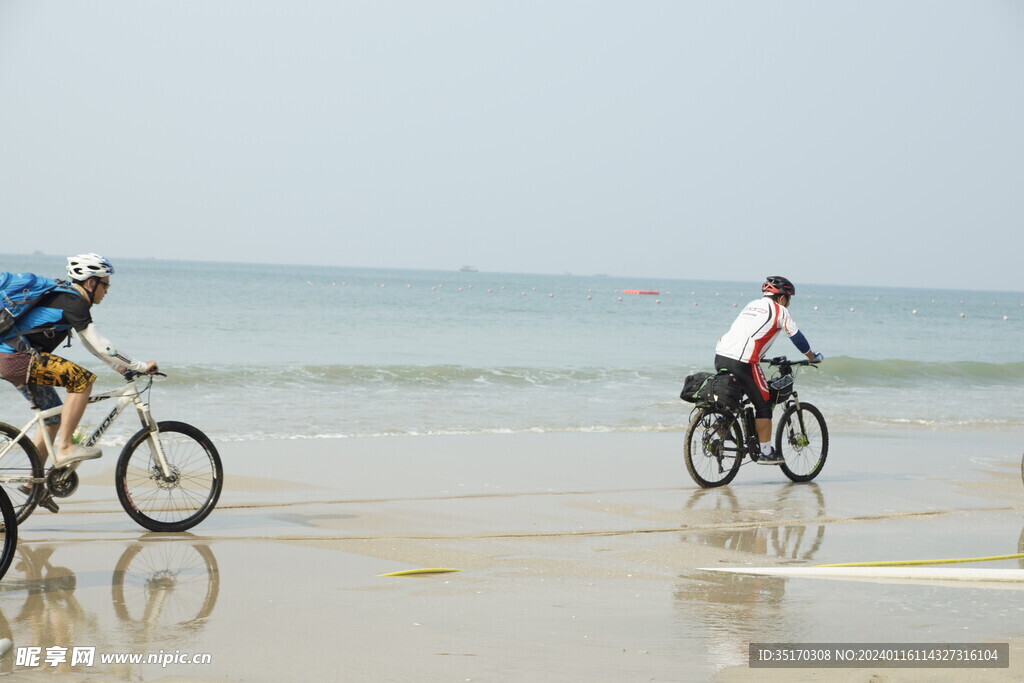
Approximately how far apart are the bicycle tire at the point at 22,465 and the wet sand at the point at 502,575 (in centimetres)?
25

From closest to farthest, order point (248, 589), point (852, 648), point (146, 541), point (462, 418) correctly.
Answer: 1. point (852, 648)
2. point (248, 589)
3. point (146, 541)
4. point (462, 418)

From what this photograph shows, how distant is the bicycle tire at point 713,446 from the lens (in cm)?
926

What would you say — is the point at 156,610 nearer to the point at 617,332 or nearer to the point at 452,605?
the point at 452,605

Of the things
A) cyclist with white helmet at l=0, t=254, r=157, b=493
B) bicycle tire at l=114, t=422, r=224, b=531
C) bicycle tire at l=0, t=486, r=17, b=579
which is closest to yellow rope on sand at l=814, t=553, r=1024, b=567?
bicycle tire at l=114, t=422, r=224, b=531

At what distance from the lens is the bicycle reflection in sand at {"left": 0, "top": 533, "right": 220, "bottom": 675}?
14.7 ft

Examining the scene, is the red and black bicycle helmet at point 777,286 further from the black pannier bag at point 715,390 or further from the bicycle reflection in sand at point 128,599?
the bicycle reflection in sand at point 128,599

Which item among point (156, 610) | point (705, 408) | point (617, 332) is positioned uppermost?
point (617, 332)

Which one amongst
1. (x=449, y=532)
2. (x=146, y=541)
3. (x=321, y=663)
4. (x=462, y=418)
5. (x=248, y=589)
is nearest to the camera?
(x=321, y=663)

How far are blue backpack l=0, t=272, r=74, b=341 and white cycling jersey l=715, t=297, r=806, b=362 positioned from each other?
5442 millimetres

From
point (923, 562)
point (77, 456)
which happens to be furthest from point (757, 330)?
point (77, 456)

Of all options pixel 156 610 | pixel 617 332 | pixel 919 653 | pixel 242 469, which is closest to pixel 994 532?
pixel 919 653

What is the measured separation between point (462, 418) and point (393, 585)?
28.8 feet

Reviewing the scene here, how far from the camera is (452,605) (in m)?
A: 5.22

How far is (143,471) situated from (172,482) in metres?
0.20
